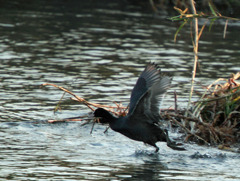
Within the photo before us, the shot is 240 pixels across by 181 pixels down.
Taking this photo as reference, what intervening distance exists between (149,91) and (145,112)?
0.41 m

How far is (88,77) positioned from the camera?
13891 millimetres

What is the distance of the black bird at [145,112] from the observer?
311 inches

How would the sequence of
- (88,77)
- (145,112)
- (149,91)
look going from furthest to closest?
(88,77) → (145,112) → (149,91)

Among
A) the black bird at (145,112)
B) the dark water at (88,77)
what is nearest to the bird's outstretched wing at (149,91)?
the black bird at (145,112)

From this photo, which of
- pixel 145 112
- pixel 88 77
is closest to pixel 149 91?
pixel 145 112

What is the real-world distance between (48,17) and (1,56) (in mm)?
6684

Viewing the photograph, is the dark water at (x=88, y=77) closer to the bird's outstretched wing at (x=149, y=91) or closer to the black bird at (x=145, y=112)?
the black bird at (x=145, y=112)

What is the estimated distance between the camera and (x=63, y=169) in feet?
24.8

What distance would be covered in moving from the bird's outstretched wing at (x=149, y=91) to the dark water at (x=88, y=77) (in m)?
0.72

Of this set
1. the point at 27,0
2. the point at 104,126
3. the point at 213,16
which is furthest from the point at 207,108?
the point at 27,0

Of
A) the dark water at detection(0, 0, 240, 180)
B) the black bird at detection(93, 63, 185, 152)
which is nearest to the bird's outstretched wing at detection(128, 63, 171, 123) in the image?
the black bird at detection(93, 63, 185, 152)

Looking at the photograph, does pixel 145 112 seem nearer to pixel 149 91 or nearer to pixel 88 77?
pixel 149 91

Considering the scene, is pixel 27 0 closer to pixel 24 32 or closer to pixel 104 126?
pixel 24 32

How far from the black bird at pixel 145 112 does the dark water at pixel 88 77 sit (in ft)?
1.11
